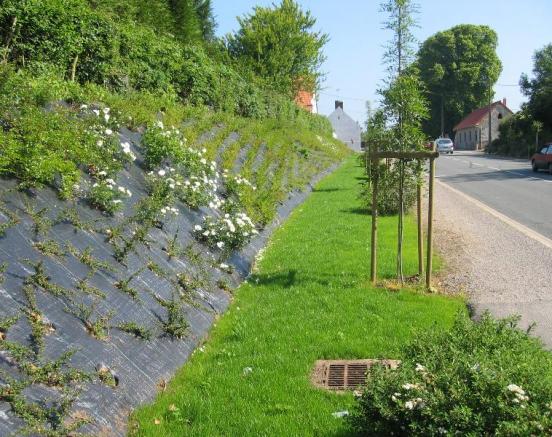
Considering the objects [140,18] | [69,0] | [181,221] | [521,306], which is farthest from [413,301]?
[140,18]

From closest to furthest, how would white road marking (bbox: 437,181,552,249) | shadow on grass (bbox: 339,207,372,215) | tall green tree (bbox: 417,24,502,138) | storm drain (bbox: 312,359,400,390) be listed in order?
storm drain (bbox: 312,359,400,390) → white road marking (bbox: 437,181,552,249) → shadow on grass (bbox: 339,207,372,215) → tall green tree (bbox: 417,24,502,138)

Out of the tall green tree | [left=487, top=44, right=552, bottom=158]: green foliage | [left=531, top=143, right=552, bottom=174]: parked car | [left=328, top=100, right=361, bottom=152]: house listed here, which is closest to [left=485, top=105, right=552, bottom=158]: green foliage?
[left=487, top=44, right=552, bottom=158]: green foliage

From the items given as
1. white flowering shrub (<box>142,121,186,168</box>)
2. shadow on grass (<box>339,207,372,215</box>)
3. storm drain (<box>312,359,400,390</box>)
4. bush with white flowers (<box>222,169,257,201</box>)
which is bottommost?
storm drain (<box>312,359,400,390</box>)

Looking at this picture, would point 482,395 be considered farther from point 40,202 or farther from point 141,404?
point 40,202

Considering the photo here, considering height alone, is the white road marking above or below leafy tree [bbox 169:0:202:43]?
below

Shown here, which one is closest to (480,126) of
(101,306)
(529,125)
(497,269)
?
(529,125)

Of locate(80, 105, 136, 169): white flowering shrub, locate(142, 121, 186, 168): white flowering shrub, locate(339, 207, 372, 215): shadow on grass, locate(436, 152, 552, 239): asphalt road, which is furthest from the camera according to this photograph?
locate(339, 207, 372, 215): shadow on grass

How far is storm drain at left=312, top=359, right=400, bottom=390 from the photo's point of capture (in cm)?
496

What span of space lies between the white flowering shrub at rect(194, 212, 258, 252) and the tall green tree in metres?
76.9

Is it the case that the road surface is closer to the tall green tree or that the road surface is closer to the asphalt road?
the asphalt road

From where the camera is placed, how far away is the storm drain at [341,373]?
4.96 m

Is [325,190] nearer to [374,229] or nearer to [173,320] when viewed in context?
[374,229]

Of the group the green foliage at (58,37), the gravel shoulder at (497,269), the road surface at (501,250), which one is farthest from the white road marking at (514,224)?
the green foliage at (58,37)

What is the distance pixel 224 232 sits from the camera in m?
8.34
